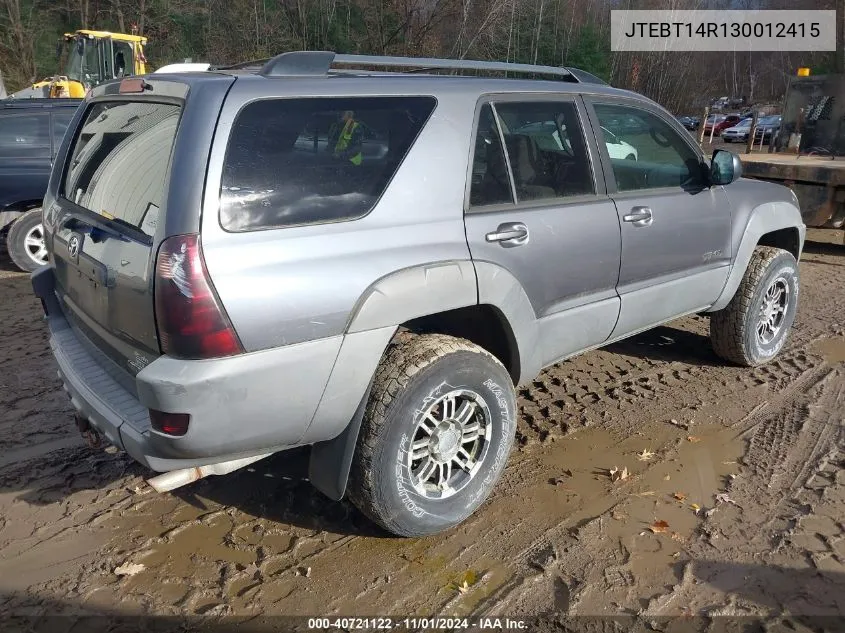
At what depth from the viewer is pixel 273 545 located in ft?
10.1

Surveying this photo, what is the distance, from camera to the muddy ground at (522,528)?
2.76 meters

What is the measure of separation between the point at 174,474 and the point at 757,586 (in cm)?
235

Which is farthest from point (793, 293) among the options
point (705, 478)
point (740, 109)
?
point (740, 109)

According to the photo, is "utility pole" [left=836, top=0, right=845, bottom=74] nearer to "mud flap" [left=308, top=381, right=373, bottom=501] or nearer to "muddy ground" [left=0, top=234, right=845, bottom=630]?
"muddy ground" [left=0, top=234, right=845, bottom=630]

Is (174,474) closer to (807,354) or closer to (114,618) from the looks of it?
(114,618)

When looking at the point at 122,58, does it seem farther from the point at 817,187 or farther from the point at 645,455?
the point at 645,455

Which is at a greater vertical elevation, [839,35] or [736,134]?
[839,35]

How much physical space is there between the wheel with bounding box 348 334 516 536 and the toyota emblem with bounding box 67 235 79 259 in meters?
1.35

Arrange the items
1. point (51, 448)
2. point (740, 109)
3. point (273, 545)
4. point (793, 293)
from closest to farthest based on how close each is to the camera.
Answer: point (273, 545) → point (51, 448) → point (793, 293) → point (740, 109)

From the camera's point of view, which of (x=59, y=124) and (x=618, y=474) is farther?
(x=59, y=124)

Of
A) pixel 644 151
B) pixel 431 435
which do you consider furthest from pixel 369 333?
pixel 644 151

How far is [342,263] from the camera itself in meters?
2.62

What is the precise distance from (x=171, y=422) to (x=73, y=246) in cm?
105

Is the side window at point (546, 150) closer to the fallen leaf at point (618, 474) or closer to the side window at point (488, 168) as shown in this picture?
the side window at point (488, 168)
